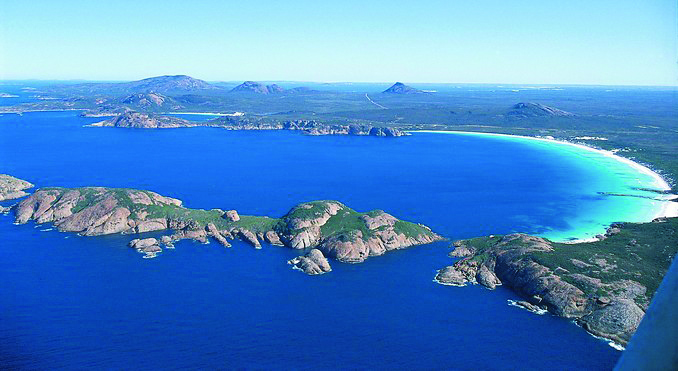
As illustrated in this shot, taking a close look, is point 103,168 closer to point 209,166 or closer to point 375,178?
point 209,166

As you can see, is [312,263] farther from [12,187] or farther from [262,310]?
[12,187]

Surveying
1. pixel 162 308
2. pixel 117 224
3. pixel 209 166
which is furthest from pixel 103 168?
pixel 162 308

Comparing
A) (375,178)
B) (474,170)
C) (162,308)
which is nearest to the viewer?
(162,308)

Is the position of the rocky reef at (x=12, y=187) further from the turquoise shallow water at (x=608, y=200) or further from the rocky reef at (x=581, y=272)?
the turquoise shallow water at (x=608, y=200)

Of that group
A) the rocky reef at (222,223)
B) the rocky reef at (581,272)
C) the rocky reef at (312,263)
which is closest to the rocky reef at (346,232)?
the rocky reef at (222,223)

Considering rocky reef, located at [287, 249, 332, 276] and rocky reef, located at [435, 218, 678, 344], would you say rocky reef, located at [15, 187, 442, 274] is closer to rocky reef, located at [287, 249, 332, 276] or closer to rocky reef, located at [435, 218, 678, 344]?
rocky reef, located at [287, 249, 332, 276]

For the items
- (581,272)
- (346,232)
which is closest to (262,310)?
(346,232)
